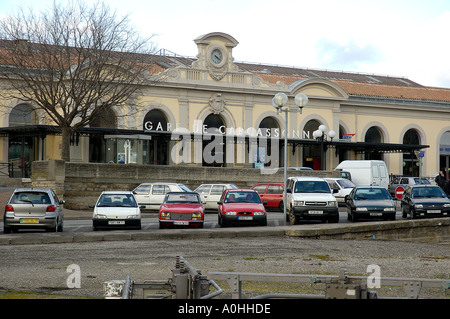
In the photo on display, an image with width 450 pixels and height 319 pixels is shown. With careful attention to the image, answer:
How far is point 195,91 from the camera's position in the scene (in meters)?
51.3

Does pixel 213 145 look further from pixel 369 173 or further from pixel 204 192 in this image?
pixel 204 192

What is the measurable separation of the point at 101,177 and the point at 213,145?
1746cm

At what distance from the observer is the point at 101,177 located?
3478 cm

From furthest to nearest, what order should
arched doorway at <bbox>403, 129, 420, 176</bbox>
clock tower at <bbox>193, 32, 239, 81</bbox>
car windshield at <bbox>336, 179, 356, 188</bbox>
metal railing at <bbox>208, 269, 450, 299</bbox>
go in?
arched doorway at <bbox>403, 129, 420, 176</bbox> < clock tower at <bbox>193, 32, 239, 81</bbox> < car windshield at <bbox>336, 179, 356, 188</bbox> < metal railing at <bbox>208, 269, 450, 299</bbox>

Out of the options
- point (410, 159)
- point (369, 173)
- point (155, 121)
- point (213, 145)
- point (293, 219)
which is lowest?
point (293, 219)

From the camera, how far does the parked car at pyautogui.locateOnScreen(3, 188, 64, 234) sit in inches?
840

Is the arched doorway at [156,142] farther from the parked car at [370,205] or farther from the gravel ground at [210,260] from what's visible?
the gravel ground at [210,260]

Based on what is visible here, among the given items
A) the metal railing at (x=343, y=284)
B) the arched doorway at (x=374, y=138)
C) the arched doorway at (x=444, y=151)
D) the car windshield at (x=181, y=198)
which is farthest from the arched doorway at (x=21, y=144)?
the metal railing at (x=343, y=284)

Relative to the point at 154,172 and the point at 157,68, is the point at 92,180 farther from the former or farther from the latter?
the point at 157,68

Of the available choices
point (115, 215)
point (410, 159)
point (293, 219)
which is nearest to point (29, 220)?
point (115, 215)

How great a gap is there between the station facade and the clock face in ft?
0.24

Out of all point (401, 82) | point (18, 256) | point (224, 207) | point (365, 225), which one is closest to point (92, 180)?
point (224, 207)

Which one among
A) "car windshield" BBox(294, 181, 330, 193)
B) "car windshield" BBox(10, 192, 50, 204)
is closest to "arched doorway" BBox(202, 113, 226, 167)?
"car windshield" BBox(294, 181, 330, 193)

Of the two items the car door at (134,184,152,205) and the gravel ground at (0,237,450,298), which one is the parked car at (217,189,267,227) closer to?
the gravel ground at (0,237,450,298)
